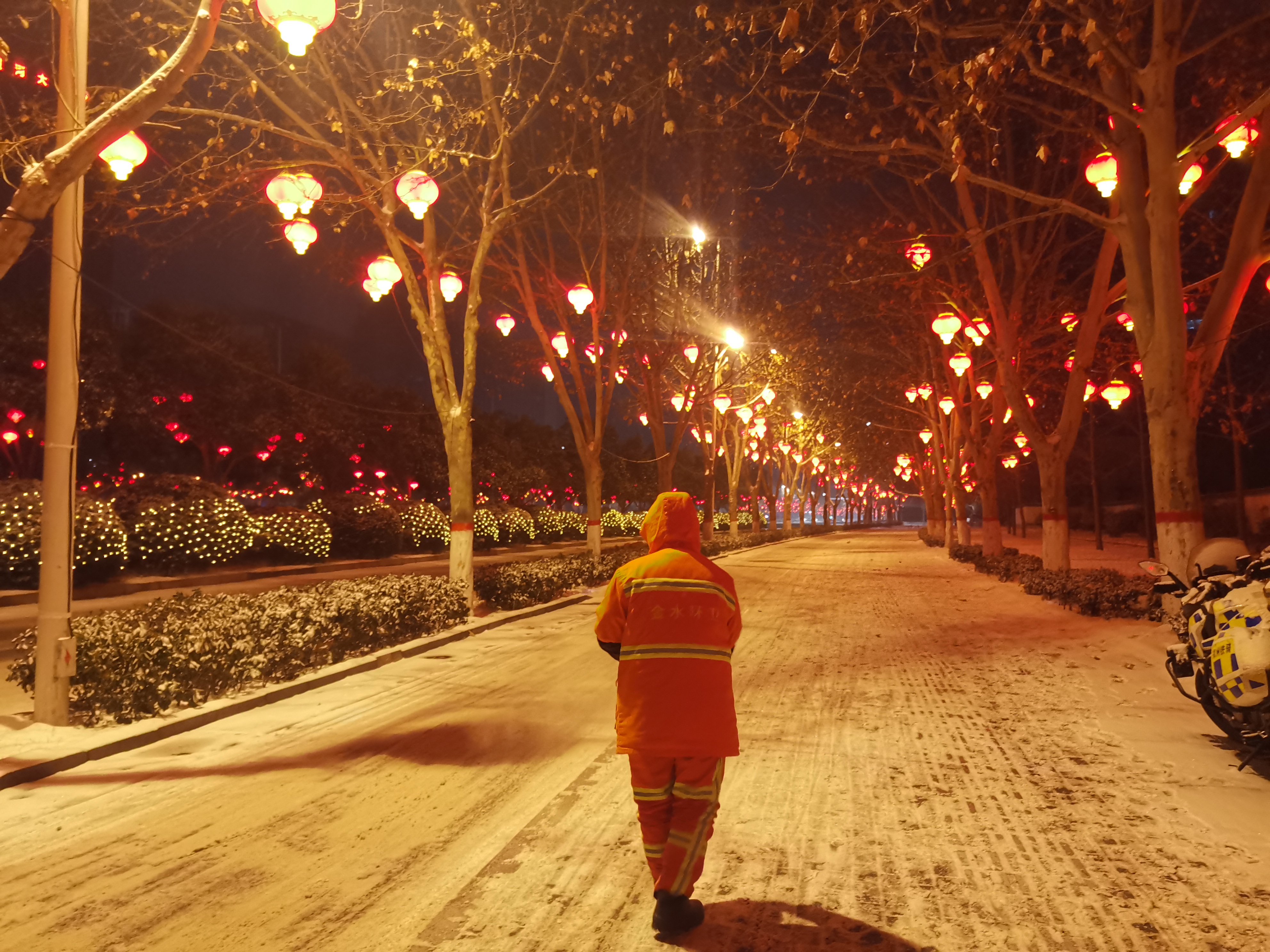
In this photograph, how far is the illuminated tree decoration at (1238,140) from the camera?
10461mm

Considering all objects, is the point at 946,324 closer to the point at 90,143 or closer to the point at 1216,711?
the point at 1216,711

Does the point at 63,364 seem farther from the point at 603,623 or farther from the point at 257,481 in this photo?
the point at 257,481

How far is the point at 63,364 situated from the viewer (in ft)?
24.9

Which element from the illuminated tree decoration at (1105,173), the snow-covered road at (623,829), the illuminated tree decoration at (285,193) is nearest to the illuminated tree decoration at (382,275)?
the illuminated tree decoration at (285,193)

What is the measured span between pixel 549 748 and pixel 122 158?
6.89 meters

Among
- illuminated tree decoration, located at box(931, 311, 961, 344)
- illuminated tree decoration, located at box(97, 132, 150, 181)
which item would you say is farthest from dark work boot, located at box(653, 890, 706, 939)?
illuminated tree decoration, located at box(931, 311, 961, 344)

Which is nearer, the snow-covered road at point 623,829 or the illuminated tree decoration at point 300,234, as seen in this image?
the snow-covered road at point 623,829

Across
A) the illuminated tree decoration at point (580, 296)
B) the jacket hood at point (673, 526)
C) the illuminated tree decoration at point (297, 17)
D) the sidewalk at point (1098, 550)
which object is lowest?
the sidewalk at point (1098, 550)

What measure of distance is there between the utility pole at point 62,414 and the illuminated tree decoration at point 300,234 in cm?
391

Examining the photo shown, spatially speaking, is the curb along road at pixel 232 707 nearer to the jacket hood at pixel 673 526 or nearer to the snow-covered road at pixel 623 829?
the snow-covered road at pixel 623 829

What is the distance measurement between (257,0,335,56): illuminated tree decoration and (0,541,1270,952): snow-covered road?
5583 millimetres

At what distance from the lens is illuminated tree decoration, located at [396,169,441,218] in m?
12.4

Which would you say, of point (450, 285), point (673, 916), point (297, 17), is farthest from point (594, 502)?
point (673, 916)

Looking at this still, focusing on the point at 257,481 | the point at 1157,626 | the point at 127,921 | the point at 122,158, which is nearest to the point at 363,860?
the point at 127,921
